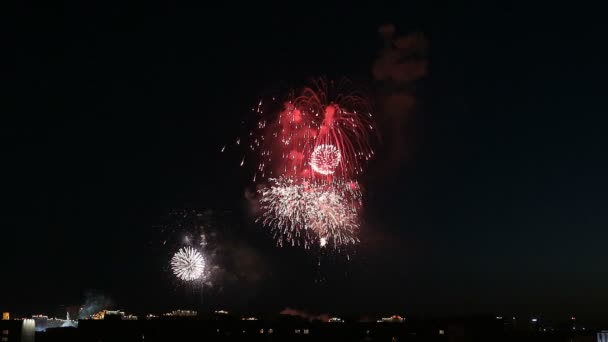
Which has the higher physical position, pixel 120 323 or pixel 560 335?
pixel 120 323

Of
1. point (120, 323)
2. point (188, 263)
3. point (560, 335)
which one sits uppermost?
point (188, 263)

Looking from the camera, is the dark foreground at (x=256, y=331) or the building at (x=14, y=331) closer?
the building at (x=14, y=331)

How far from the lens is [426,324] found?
80000 millimetres

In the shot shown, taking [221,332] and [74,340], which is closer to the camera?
[74,340]

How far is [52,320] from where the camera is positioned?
91.8 metres

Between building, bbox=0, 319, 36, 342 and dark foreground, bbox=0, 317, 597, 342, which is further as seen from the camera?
dark foreground, bbox=0, 317, 597, 342

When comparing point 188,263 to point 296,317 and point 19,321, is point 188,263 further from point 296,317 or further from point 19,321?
point 296,317

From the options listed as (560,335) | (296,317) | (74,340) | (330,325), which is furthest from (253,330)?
(560,335)

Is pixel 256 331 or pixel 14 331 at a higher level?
pixel 14 331

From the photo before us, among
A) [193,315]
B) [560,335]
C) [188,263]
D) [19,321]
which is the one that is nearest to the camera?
[188,263]

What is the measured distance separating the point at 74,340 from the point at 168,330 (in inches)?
468

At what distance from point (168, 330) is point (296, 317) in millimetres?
26623

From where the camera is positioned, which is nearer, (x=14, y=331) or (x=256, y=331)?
(x=14, y=331)

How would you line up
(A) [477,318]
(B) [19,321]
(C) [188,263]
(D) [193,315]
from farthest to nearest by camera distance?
1. (D) [193,315]
2. (A) [477,318]
3. (B) [19,321]
4. (C) [188,263]
